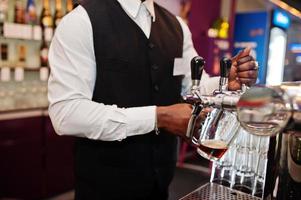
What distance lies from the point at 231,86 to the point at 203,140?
0.79 feet

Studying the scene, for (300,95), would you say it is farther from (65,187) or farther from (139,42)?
(65,187)

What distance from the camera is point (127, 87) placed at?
3.73 feet

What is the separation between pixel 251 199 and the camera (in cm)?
75

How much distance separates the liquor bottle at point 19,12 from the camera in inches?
103

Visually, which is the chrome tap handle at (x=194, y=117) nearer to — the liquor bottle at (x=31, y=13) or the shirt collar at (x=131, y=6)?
the shirt collar at (x=131, y=6)

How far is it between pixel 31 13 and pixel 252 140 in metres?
2.44

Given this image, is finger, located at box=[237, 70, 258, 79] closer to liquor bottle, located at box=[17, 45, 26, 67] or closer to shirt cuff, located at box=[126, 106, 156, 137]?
shirt cuff, located at box=[126, 106, 156, 137]

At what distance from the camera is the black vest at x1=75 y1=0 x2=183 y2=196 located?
110 centimetres

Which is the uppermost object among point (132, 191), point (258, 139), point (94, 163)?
point (258, 139)

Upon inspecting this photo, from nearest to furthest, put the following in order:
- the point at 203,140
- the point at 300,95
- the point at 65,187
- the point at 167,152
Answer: the point at 300,95, the point at 203,140, the point at 167,152, the point at 65,187

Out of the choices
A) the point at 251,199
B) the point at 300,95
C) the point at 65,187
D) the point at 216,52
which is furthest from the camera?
the point at 216,52

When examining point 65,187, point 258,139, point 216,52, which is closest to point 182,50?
point 258,139

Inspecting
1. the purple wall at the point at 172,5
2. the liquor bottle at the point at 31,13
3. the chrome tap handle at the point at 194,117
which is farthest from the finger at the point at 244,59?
the purple wall at the point at 172,5

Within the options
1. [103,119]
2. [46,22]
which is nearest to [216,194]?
[103,119]
